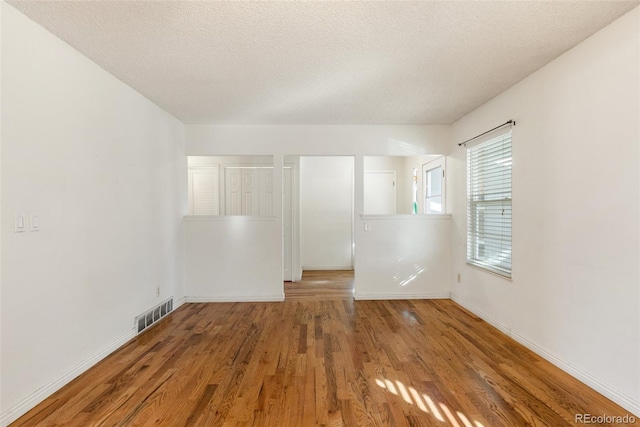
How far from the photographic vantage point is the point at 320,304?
3.99 meters

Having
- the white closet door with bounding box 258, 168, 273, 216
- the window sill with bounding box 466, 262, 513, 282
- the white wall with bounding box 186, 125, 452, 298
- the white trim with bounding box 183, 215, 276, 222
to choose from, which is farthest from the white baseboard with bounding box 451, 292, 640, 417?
the white closet door with bounding box 258, 168, 273, 216

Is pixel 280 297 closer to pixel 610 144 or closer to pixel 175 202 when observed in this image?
pixel 175 202

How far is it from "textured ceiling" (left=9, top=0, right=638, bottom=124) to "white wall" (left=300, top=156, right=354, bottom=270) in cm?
302

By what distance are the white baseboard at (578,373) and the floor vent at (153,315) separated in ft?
11.7

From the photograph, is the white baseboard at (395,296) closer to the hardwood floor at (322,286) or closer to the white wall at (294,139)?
the hardwood floor at (322,286)

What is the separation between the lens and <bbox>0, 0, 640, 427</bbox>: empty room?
1810 mm

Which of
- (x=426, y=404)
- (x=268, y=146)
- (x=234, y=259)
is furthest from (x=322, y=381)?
(x=268, y=146)

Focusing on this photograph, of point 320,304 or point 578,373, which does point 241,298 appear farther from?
point 578,373

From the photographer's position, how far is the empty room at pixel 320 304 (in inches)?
71.2

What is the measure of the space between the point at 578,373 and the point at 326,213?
15.4 ft

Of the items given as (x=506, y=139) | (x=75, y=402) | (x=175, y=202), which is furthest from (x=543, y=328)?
(x=175, y=202)

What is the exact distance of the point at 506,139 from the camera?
3.04 meters

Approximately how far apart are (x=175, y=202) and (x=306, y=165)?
119 inches

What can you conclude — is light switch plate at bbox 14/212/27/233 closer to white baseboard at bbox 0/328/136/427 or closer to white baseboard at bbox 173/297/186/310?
white baseboard at bbox 0/328/136/427
